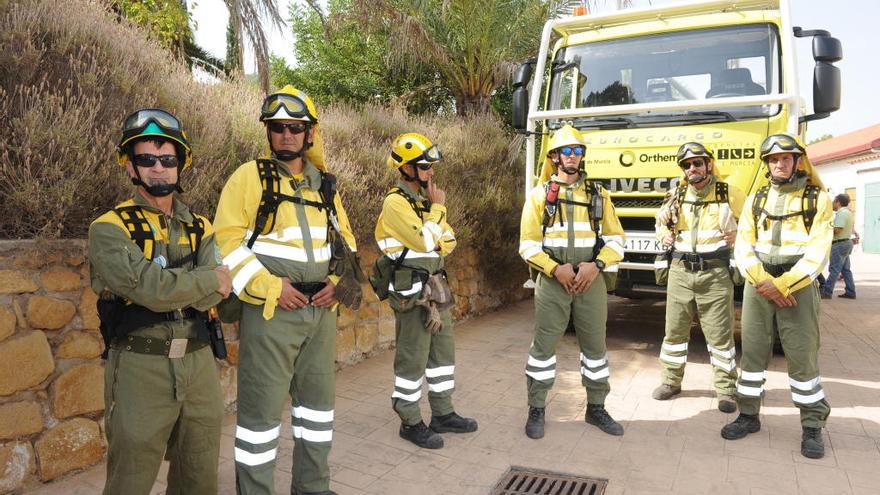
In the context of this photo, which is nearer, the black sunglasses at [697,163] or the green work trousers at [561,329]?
the green work trousers at [561,329]

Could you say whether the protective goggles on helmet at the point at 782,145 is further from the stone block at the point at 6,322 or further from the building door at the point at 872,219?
the building door at the point at 872,219

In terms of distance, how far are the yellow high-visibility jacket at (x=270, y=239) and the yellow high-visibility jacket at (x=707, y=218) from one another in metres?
3.13

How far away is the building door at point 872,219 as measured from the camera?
22.3m

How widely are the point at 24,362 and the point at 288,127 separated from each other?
1921mm

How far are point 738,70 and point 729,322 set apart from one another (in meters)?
2.70


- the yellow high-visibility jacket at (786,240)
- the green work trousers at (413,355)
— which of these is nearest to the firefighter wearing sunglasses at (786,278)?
the yellow high-visibility jacket at (786,240)

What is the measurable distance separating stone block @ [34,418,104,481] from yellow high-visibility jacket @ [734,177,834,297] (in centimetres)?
432

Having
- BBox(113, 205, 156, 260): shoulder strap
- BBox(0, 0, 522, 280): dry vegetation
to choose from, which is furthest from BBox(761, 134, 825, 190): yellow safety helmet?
BBox(113, 205, 156, 260): shoulder strap

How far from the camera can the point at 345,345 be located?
5.92m

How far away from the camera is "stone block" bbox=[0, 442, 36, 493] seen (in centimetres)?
315

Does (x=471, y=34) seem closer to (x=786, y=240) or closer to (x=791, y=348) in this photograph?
(x=786, y=240)

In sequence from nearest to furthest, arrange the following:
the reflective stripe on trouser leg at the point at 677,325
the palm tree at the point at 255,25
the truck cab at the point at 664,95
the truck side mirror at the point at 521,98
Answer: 1. the reflective stripe on trouser leg at the point at 677,325
2. the truck cab at the point at 664,95
3. the truck side mirror at the point at 521,98
4. the palm tree at the point at 255,25

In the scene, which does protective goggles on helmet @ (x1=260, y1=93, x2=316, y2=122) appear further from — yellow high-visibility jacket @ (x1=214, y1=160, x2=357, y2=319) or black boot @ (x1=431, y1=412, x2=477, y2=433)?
black boot @ (x1=431, y1=412, x2=477, y2=433)

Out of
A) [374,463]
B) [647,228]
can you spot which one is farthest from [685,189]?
[374,463]
